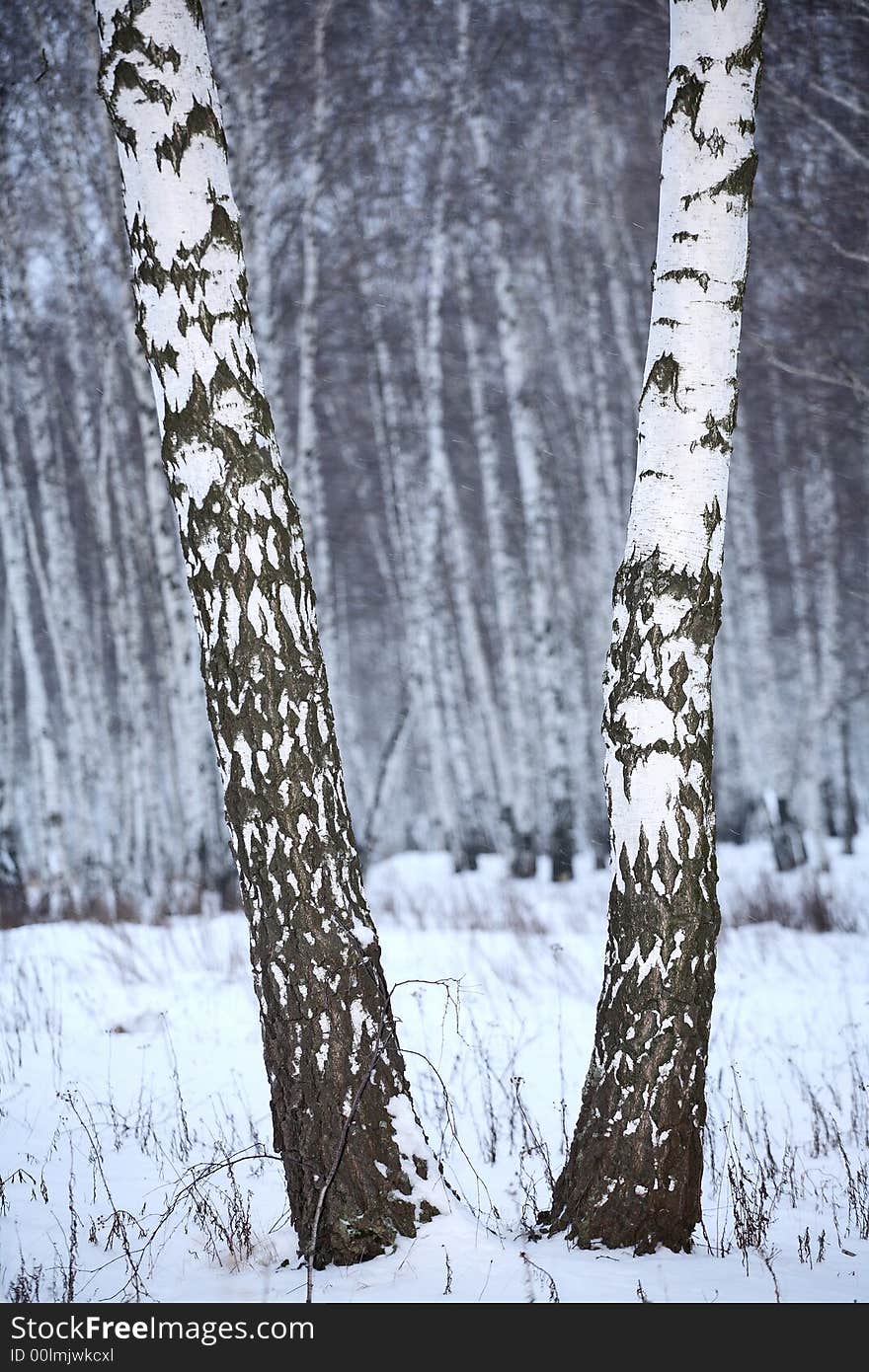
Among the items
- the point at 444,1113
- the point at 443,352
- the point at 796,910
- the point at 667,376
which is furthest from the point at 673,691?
the point at 443,352

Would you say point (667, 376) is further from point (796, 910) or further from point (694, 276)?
point (796, 910)

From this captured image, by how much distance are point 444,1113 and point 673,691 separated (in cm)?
247

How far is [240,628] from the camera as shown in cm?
312

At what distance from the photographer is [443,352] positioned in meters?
13.5

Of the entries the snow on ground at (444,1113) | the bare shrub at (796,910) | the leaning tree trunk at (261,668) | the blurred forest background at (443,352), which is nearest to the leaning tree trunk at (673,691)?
the snow on ground at (444,1113)

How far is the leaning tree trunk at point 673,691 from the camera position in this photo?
10.0 feet

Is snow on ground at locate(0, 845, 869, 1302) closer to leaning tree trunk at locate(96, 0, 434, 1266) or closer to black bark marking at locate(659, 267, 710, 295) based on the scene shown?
leaning tree trunk at locate(96, 0, 434, 1266)

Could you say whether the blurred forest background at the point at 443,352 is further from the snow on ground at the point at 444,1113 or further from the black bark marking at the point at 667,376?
the black bark marking at the point at 667,376

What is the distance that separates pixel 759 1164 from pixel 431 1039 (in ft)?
7.73

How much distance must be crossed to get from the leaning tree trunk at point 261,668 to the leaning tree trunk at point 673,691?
648 millimetres

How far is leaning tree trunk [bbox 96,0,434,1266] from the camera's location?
301 cm

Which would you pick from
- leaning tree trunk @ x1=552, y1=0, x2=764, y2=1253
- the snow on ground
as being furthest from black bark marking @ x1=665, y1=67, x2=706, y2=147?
the snow on ground
